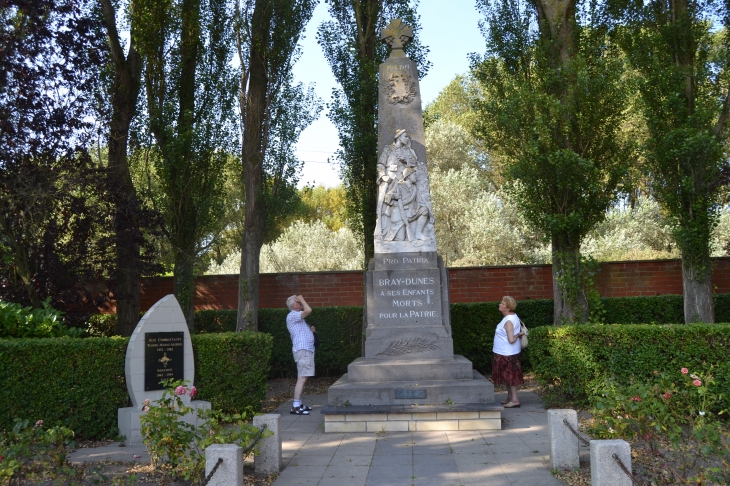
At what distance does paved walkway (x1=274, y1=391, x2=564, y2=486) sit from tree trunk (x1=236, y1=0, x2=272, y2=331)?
4.50 meters

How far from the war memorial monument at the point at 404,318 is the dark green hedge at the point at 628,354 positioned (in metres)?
1.33

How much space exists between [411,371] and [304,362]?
1.62 m

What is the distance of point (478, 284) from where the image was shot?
1434cm

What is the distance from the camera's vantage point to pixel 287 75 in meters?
13.5

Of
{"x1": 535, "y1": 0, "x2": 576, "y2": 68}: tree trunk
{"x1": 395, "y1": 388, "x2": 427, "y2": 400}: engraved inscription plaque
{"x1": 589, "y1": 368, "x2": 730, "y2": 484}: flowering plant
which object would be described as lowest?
{"x1": 395, "y1": 388, "x2": 427, "y2": 400}: engraved inscription plaque

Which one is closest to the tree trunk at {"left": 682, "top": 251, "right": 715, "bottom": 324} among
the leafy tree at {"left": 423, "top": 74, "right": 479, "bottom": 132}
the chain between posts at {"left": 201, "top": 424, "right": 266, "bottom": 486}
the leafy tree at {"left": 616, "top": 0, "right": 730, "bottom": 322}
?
the leafy tree at {"left": 616, "top": 0, "right": 730, "bottom": 322}

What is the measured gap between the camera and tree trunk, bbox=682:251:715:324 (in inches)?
448

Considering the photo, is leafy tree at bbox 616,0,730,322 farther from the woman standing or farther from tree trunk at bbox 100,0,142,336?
tree trunk at bbox 100,0,142,336

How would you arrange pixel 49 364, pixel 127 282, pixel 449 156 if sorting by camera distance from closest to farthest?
1. pixel 49 364
2. pixel 127 282
3. pixel 449 156

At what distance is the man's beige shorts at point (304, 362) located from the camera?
916cm

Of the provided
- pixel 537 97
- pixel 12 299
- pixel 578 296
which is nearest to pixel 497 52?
pixel 537 97

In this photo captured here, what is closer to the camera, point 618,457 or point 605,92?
point 618,457

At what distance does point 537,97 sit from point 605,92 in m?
1.23

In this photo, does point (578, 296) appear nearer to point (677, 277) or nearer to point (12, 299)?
point (677, 277)
